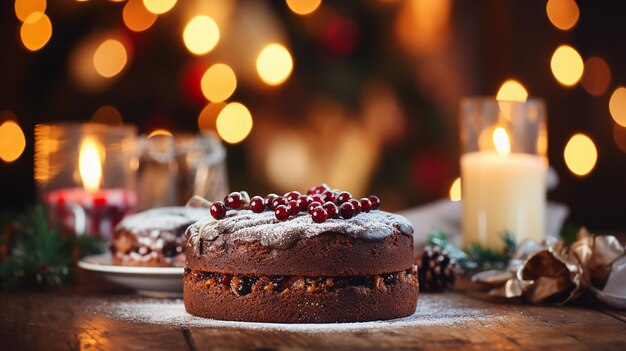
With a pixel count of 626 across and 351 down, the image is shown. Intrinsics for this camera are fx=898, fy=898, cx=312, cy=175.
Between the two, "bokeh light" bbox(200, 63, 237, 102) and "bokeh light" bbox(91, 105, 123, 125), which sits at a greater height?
"bokeh light" bbox(200, 63, 237, 102)

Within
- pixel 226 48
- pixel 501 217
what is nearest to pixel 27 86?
pixel 226 48

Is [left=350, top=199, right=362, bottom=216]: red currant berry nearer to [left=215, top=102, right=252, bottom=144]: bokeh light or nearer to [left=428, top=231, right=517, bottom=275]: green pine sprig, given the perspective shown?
[left=428, top=231, right=517, bottom=275]: green pine sprig

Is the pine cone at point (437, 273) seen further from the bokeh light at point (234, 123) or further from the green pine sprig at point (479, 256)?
the bokeh light at point (234, 123)

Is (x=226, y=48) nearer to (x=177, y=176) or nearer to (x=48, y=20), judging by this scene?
(x=48, y=20)

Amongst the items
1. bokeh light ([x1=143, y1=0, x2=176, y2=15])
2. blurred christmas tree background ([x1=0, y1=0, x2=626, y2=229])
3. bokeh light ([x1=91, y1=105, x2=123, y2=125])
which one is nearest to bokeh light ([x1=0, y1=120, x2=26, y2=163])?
blurred christmas tree background ([x1=0, y1=0, x2=626, y2=229])

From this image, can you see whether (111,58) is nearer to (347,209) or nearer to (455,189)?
(455,189)

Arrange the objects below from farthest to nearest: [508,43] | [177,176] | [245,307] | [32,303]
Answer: [508,43] < [177,176] < [32,303] < [245,307]
